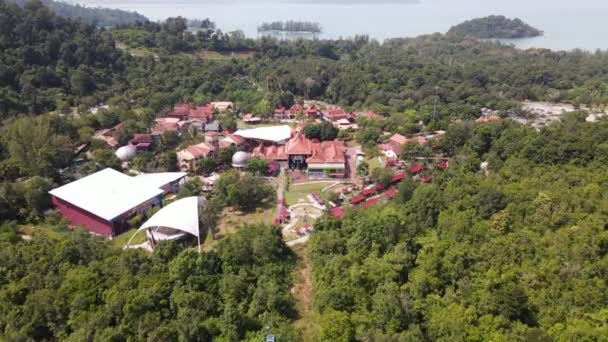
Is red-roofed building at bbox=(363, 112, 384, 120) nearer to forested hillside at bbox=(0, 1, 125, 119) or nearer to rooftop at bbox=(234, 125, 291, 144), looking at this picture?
rooftop at bbox=(234, 125, 291, 144)

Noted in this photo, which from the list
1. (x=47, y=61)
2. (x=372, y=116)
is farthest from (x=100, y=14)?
(x=372, y=116)

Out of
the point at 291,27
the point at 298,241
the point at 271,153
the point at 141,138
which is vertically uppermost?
the point at 291,27

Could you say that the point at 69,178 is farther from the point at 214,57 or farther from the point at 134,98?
the point at 214,57

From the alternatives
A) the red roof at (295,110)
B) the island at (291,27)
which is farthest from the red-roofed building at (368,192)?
the island at (291,27)

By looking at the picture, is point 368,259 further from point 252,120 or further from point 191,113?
point 191,113

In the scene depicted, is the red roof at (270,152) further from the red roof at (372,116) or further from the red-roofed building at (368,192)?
the red roof at (372,116)

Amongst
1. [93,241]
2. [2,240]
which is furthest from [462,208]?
[2,240]
